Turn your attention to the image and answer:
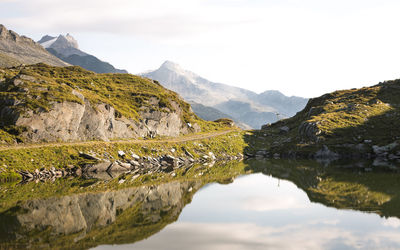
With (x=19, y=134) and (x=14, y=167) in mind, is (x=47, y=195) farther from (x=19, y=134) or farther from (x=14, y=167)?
(x=19, y=134)

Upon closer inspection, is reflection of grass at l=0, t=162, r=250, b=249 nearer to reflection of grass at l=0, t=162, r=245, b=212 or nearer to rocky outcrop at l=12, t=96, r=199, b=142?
reflection of grass at l=0, t=162, r=245, b=212

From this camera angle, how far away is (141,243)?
23.8 m

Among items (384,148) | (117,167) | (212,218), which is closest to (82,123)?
(117,167)

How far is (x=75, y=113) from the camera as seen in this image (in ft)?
286

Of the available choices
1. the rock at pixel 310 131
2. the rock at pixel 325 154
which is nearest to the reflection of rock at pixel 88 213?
the rock at pixel 325 154

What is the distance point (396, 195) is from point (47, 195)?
147ft

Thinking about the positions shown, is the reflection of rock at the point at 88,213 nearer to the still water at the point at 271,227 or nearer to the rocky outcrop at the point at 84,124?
the still water at the point at 271,227

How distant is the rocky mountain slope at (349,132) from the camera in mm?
106125

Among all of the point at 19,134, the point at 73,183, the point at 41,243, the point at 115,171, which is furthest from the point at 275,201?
the point at 19,134

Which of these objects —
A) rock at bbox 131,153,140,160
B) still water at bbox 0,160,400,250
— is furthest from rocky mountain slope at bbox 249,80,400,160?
still water at bbox 0,160,400,250

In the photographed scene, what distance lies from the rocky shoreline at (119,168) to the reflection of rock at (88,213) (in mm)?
21429

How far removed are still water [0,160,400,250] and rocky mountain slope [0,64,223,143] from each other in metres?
32.3

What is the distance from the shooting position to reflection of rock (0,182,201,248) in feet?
88.3

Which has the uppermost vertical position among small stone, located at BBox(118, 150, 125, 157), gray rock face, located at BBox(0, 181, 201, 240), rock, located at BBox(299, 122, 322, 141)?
rock, located at BBox(299, 122, 322, 141)
